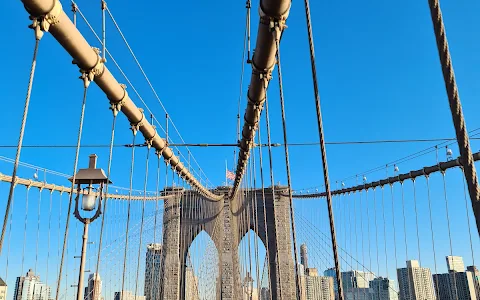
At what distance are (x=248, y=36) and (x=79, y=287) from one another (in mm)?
3601

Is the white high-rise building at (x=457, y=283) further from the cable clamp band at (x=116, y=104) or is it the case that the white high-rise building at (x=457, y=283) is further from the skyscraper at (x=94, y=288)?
the cable clamp band at (x=116, y=104)

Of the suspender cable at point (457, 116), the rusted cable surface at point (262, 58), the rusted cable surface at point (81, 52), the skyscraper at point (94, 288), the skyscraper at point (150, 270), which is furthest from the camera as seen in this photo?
the skyscraper at point (150, 270)

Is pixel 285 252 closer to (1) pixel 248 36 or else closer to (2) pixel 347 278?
(2) pixel 347 278

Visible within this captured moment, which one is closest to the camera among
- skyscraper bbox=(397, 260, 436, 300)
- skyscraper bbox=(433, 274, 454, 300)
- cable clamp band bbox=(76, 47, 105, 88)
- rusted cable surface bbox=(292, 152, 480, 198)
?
cable clamp band bbox=(76, 47, 105, 88)

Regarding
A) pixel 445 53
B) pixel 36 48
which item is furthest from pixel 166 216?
pixel 445 53

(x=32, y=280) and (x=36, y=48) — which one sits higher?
(x=36, y=48)

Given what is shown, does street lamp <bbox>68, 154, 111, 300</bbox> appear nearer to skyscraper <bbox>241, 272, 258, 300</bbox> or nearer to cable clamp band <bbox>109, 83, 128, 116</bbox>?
cable clamp band <bbox>109, 83, 128, 116</bbox>

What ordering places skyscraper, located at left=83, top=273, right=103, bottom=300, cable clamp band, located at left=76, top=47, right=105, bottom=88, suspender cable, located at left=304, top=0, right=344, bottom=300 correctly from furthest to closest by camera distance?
skyscraper, located at left=83, top=273, right=103, bottom=300
cable clamp band, located at left=76, top=47, right=105, bottom=88
suspender cable, located at left=304, top=0, right=344, bottom=300

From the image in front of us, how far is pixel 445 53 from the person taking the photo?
139cm

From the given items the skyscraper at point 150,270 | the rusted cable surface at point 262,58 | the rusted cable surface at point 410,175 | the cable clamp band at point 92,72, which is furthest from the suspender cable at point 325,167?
the skyscraper at point 150,270

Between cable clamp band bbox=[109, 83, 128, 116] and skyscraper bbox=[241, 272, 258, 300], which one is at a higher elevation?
cable clamp band bbox=[109, 83, 128, 116]

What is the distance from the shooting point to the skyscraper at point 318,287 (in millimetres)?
35487

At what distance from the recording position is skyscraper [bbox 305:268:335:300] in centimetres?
3549

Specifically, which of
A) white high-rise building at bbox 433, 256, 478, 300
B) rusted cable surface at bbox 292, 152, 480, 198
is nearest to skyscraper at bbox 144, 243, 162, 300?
rusted cable surface at bbox 292, 152, 480, 198
